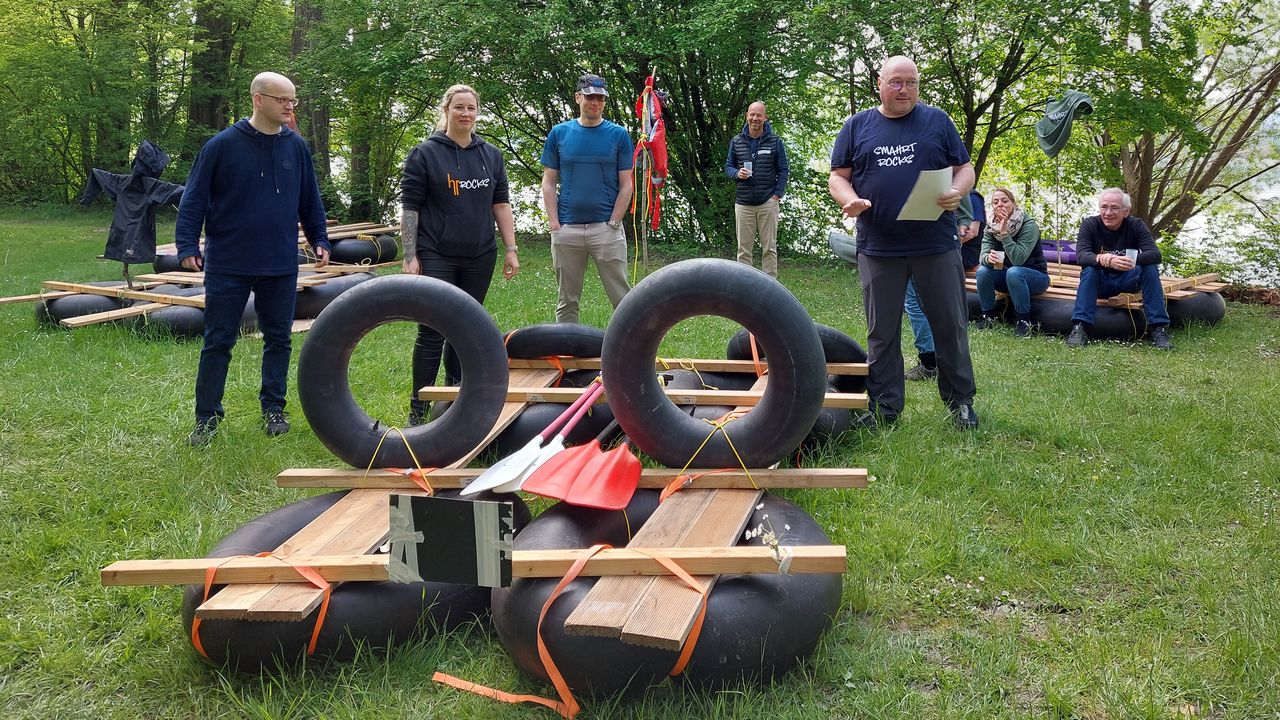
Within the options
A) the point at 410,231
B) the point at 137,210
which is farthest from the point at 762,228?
the point at 137,210

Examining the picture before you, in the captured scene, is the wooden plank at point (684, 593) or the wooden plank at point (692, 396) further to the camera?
the wooden plank at point (692, 396)

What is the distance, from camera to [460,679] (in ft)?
8.70

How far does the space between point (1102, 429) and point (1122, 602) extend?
2.12 metres

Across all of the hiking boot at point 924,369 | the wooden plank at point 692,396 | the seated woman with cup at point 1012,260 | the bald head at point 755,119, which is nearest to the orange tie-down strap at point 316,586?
the wooden plank at point 692,396

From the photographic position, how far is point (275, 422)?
4.93 metres

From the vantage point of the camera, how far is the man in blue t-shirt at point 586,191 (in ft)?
20.1

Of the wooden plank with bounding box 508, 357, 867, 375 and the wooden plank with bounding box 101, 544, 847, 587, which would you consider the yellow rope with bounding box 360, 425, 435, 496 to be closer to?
the wooden plank with bounding box 101, 544, 847, 587

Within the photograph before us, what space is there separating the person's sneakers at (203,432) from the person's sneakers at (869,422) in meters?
3.66

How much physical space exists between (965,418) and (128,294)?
790cm

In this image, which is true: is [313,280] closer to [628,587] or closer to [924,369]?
[924,369]

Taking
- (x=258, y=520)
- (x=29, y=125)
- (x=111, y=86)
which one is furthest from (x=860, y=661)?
(x=29, y=125)

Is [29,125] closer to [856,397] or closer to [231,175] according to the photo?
[231,175]

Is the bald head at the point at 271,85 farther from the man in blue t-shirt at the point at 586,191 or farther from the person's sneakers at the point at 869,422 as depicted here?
the person's sneakers at the point at 869,422

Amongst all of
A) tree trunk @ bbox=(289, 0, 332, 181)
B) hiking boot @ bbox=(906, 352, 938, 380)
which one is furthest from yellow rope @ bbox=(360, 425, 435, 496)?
tree trunk @ bbox=(289, 0, 332, 181)
